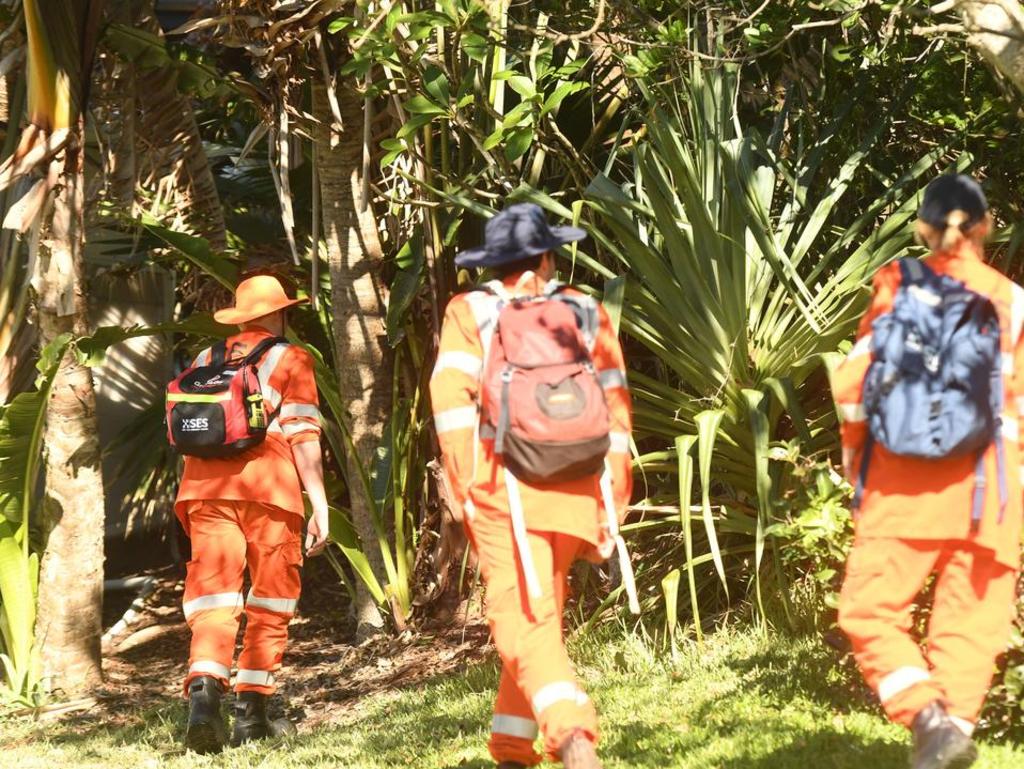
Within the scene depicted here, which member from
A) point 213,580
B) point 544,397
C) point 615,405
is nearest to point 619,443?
point 615,405

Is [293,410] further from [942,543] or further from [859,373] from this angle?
[942,543]

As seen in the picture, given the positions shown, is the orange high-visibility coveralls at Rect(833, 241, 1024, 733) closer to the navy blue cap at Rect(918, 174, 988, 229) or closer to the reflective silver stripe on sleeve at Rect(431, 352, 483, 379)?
the navy blue cap at Rect(918, 174, 988, 229)

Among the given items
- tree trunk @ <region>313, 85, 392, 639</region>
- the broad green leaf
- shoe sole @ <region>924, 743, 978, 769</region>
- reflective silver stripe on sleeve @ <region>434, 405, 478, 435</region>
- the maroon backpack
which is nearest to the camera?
shoe sole @ <region>924, 743, 978, 769</region>

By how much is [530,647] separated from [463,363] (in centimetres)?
87

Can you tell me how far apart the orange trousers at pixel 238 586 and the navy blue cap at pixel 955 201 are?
317 cm

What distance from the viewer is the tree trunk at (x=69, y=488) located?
767 centimetres

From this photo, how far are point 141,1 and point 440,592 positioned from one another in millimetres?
4150

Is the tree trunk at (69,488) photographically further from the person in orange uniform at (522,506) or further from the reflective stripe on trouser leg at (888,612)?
the reflective stripe on trouser leg at (888,612)

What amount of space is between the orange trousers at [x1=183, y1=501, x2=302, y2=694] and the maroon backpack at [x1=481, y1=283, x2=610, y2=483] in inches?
84.3

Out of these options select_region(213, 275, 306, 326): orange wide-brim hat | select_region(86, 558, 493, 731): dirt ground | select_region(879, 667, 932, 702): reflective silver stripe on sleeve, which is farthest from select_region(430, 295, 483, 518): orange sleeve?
select_region(86, 558, 493, 731): dirt ground

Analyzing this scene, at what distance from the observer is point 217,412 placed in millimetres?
6031

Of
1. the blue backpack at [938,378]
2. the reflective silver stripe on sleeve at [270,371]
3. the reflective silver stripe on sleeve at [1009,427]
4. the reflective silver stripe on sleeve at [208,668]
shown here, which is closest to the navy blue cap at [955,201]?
the blue backpack at [938,378]

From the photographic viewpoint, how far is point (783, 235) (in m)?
6.81

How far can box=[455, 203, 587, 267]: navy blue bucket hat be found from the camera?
4609 mm
